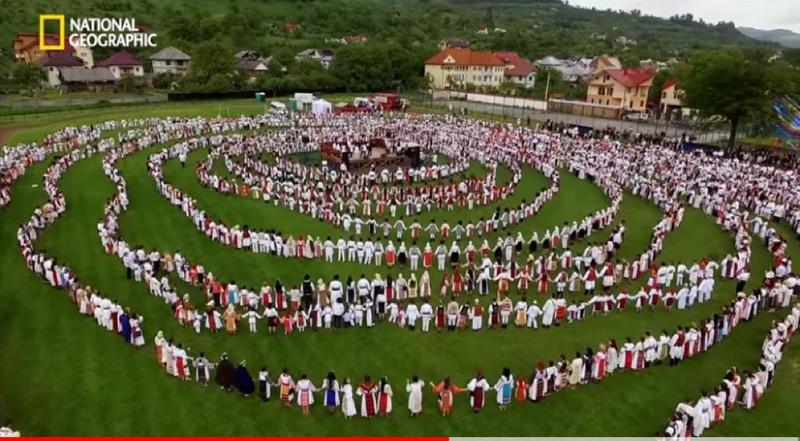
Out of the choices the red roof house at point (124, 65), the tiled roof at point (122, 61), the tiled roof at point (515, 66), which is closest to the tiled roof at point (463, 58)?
the tiled roof at point (515, 66)

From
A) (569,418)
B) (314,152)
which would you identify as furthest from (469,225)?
(314,152)

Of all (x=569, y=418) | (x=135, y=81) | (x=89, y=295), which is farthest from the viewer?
(x=135, y=81)

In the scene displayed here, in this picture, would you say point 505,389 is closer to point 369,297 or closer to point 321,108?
point 369,297

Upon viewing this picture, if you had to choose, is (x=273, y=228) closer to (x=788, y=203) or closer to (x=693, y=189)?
(x=693, y=189)

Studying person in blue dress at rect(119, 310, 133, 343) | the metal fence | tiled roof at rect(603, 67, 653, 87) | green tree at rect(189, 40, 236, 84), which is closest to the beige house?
tiled roof at rect(603, 67, 653, 87)

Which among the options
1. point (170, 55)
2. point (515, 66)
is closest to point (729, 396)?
point (170, 55)

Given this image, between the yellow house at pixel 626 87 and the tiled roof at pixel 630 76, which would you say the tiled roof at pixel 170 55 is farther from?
the tiled roof at pixel 630 76

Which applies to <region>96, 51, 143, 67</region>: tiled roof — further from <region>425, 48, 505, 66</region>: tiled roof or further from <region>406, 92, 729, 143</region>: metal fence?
<region>425, 48, 505, 66</region>: tiled roof
